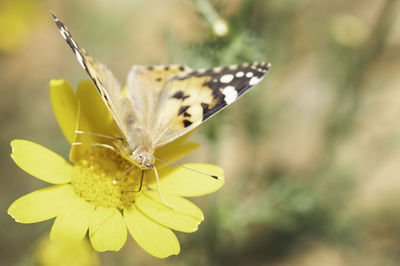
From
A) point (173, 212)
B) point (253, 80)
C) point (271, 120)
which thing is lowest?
point (173, 212)

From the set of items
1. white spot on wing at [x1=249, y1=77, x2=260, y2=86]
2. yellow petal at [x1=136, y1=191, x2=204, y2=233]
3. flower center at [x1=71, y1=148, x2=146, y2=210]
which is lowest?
yellow petal at [x1=136, y1=191, x2=204, y2=233]

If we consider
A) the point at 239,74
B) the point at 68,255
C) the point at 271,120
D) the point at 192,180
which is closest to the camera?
the point at 68,255

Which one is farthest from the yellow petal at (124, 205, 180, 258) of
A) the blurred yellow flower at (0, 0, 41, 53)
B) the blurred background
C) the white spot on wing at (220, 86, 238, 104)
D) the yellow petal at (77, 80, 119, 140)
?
the blurred yellow flower at (0, 0, 41, 53)

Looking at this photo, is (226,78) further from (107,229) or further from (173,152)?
(107,229)

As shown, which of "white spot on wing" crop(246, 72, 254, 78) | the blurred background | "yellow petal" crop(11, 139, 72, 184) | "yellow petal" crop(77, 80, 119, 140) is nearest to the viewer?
"yellow petal" crop(11, 139, 72, 184)

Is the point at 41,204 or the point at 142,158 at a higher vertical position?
the point at 142,158

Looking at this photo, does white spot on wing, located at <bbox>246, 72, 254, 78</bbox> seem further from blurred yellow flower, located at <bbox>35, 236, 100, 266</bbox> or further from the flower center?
blurred yellow flower, located at <bbox>35, 236, 100, 266</bbox>

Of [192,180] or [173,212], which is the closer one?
[173,212]

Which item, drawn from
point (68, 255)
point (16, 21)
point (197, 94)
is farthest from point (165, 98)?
point (16, 21)

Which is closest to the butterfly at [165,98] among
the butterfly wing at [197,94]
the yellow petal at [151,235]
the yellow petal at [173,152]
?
the butterfly wing at [197,94]
